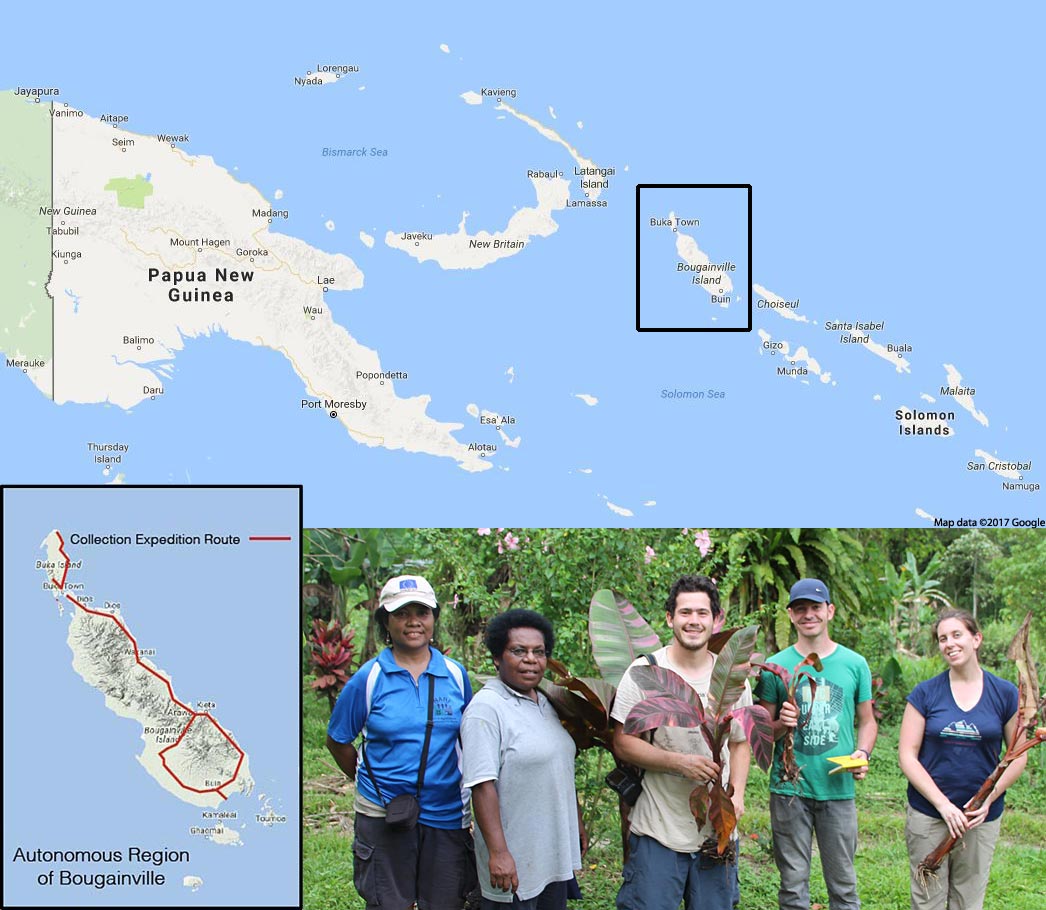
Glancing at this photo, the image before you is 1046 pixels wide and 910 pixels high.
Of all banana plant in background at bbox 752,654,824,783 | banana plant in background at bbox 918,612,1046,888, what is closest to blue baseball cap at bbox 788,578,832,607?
banana plant in background at bbox 752,654,824,783

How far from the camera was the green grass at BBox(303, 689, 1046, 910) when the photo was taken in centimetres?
627

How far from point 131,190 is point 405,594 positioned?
2524mm

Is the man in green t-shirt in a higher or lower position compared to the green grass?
higher

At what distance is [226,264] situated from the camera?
5.96 meters

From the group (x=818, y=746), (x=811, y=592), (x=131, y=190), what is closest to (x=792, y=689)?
(x=818, y=746)

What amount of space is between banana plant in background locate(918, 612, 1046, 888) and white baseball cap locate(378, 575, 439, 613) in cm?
241

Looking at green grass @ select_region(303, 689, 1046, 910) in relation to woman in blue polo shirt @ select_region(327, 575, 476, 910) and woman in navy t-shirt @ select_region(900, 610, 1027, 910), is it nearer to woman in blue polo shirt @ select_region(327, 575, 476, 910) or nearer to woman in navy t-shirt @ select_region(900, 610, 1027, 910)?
woman in navy t-shirt @ select_region(900, 610, 1027, 910)

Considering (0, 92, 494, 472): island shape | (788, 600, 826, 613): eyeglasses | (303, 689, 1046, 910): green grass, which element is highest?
(0, 92, 494, 472): island shape

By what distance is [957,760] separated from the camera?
207 inches

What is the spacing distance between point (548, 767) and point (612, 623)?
1037mm

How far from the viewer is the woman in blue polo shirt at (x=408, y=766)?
4.94 m

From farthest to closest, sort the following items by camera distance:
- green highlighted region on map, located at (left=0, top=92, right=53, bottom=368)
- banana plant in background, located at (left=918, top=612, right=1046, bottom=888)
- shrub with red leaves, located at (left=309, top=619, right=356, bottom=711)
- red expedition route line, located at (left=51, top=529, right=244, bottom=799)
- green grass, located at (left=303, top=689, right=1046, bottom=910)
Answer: shrub with red leaves, located at (left=309, top=619, right=356, bottom=711), green grass, located at (left=303, top=689, right=1046, bottom=910), green highlighted region on map, located at (left=0, top=92, right=53, bottom=368), red expedition route line, located at (left=51, top=529, right=244, bottom=799), banana plant in background, located at (left=918, top=612, right=1046, bottom=888)

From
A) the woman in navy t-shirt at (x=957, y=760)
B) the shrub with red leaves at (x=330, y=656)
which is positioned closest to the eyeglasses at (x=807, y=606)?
the woman in navy t-shirt at (x=957, y=760)

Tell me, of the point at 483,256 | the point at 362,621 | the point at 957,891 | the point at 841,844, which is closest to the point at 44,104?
the point at 483,256
